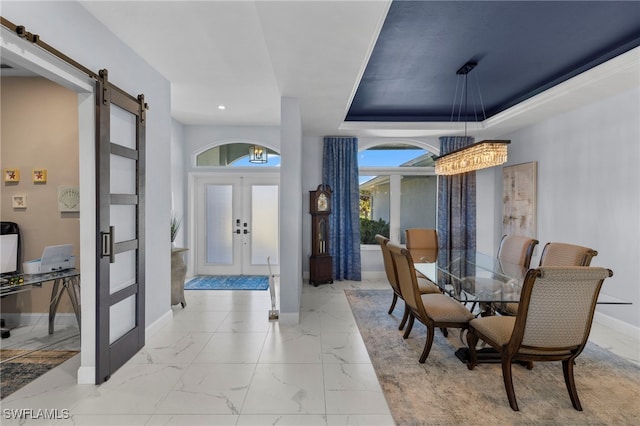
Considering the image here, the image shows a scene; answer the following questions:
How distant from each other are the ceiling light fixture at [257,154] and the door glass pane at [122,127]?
3.02m

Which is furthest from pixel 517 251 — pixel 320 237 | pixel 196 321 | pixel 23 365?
pixel 23 365

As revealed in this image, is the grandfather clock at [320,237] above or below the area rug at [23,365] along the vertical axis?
above

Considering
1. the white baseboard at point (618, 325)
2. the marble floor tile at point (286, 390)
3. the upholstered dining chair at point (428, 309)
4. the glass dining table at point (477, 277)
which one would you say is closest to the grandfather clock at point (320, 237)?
the glass dining table at point (477, 277)

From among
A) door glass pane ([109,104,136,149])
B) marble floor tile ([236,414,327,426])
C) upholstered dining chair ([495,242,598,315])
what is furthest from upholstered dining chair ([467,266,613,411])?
door glass pane ([109,104,136,149])

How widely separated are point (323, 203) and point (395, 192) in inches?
60.1

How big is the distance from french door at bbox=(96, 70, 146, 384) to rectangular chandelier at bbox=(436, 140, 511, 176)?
3225mm

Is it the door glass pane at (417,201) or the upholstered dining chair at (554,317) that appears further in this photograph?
the door glass pane at (417,201)

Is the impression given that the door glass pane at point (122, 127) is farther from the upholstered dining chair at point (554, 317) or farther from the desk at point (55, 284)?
the upholstered dining chair at point (554, 317)

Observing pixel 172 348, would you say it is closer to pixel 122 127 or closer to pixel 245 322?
pixel 245 322

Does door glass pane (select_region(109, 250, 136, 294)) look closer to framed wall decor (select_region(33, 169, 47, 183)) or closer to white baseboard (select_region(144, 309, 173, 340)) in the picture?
white baseboard (select_region(144, 309, 173, 340))

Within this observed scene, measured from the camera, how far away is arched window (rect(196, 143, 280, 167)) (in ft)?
19.5

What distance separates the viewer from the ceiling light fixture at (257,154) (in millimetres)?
5844

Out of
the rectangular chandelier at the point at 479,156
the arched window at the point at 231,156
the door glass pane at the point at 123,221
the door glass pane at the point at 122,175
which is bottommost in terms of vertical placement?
the door glass pane at the point at 123,221

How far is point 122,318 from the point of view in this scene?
271cm
